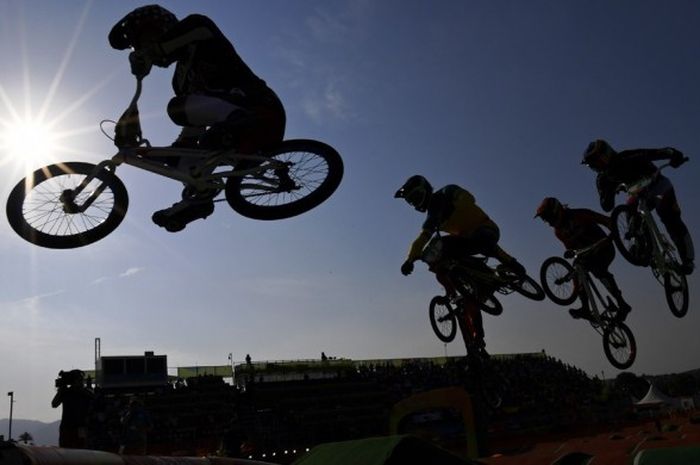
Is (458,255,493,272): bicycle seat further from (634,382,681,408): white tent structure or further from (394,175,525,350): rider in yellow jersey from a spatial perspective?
(634,382,681,408): white tent structure

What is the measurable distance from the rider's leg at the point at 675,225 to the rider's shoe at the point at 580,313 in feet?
6.54

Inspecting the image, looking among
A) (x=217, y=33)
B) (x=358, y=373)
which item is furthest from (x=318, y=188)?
(x=358, y=373)

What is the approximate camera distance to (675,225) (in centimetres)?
862

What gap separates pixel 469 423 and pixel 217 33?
5.52 meters

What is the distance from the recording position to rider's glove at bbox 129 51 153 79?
5977 millimetres

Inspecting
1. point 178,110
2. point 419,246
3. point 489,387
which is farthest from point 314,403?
point 178,110

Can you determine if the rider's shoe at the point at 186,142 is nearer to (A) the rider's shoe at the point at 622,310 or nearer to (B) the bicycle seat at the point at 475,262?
(B) the bicycle seat at the point at 475,262

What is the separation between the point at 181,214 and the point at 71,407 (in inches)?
134

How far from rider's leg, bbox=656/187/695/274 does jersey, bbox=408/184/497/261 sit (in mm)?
2448

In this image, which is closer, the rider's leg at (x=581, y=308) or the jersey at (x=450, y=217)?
the jersey at (x=450, y=217)

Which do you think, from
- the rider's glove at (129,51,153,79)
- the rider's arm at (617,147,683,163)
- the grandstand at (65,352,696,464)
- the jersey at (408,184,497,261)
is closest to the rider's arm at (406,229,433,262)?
the jersey at (408,184,497,261)

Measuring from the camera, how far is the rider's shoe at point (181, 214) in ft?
20.2

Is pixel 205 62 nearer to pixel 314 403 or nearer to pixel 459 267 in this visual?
pixel 459 267

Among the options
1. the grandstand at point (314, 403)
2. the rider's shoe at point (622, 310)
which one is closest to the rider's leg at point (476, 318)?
the rider's shoe at point (622, 310)
